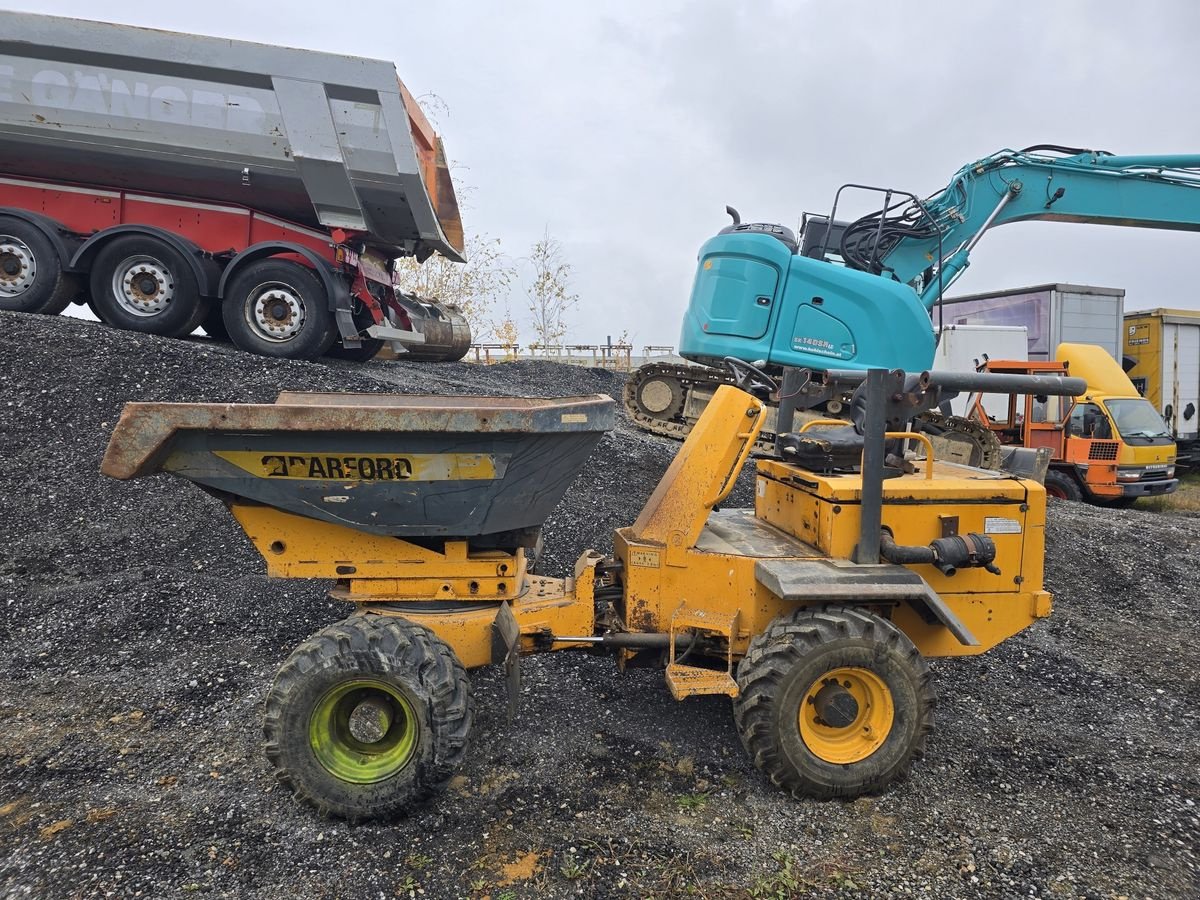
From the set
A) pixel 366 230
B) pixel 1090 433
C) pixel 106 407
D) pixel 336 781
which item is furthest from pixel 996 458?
pixel 106 407

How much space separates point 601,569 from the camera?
11.0 feet

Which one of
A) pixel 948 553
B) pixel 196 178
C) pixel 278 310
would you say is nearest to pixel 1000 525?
pixel 948 553

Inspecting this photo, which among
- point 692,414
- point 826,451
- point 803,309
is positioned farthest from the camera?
point 692,414

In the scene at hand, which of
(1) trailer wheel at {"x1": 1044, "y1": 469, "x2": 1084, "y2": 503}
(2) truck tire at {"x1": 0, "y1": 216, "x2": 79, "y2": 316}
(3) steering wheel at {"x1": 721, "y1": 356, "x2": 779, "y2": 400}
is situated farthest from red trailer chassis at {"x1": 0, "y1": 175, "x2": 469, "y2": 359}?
(1) trailer wheel at {"x1": 1044, "y1": 469, "x2": 1084, "y2": 503}

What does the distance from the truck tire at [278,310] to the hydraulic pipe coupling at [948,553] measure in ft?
20.8

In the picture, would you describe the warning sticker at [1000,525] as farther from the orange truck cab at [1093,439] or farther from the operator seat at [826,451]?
the orange truck cab at [1093,439]

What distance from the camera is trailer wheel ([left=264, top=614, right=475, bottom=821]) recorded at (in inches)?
102

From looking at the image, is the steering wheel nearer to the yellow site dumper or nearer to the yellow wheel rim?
the yellow site dumper

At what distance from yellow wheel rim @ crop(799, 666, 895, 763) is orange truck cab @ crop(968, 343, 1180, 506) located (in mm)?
7661

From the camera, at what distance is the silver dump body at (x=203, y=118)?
6777 millimetres

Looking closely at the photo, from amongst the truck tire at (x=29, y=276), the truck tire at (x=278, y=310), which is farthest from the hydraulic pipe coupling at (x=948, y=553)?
the truck tire at (x=29, y=276)

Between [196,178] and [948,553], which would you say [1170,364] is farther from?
[196,178]

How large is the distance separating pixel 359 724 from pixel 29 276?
23.8ft

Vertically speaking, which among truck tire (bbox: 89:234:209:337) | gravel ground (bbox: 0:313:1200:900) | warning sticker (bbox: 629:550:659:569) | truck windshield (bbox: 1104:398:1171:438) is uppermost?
truck tire (bbox: 89:234:209:337)
